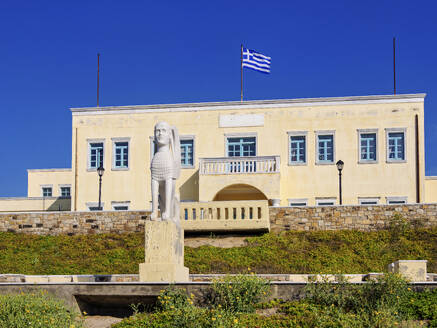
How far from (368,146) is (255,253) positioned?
11.9 meters

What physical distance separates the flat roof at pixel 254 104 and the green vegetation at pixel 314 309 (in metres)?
21.5

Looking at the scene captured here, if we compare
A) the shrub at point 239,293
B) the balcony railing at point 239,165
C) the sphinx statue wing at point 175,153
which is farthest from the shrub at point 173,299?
the balcony railing at point 239,165

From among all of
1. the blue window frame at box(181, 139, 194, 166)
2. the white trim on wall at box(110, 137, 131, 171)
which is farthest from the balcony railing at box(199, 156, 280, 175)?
the white trim on wall at box(110, 137, 131, 171)

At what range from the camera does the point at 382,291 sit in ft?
43.7

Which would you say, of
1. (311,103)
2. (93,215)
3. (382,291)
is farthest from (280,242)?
(382,291)

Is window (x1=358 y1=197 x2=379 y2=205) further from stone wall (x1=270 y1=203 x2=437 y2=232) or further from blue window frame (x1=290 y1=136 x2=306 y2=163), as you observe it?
stone wall (x1=270 y1=203 x2=437 y2=232)

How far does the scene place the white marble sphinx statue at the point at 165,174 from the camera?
53.5 feet

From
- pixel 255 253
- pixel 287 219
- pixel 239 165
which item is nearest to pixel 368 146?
pixel 239 165

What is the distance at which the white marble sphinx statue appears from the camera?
16297mm

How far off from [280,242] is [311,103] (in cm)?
1055

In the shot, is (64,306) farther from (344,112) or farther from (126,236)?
(344,112)

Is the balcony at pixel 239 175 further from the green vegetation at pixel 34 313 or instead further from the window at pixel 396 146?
the green vegetation at pixel 34 313

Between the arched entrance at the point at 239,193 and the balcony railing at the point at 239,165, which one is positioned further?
the arched entrance at the point at 239,193

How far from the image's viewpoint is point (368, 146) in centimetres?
Result: 3434
